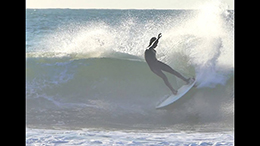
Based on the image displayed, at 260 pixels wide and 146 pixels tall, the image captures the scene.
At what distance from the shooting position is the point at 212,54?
10.4 metres

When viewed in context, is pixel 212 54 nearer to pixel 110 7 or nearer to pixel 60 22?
pixel 60 22

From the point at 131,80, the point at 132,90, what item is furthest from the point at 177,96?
the point at 131,80

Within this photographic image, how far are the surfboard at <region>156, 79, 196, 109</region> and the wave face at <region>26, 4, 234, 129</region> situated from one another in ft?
0.33

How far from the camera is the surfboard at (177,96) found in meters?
9.30

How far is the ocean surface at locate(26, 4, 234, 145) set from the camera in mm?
8127

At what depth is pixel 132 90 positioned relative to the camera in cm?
1044

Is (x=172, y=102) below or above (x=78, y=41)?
below

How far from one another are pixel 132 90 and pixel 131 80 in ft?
1.32

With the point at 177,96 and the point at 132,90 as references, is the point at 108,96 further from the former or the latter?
the point at 177,96

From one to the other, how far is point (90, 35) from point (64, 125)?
14.0 ft

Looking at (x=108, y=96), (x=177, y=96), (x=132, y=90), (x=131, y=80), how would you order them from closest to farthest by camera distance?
(x=177, y=96), (x=108, y=96), (x=132, y=90), (x=131, y=80)
